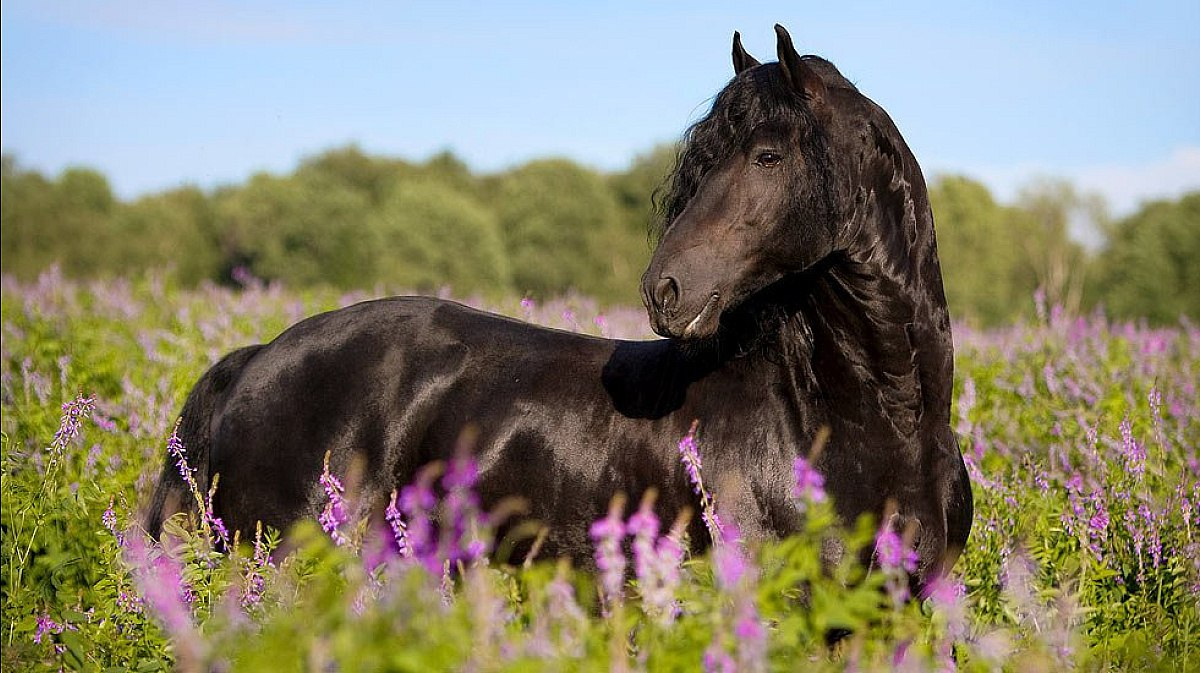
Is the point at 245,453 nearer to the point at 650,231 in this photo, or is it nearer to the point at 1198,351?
the point at 650,231

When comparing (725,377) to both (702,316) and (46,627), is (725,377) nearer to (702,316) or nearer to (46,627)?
(702,316)

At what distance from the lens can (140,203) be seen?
168 ft

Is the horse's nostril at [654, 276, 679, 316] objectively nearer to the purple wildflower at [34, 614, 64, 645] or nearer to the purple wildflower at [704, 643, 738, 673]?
the purple wildflower at [704, 643, 738, 673]

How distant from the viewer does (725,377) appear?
163 inches

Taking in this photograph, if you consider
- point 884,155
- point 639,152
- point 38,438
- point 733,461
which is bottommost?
point 38,438

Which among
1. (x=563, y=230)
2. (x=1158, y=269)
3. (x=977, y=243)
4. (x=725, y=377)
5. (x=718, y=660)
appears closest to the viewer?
(x=718, y=660)

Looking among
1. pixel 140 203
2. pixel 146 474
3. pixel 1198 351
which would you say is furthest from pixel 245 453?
pixel 140 203

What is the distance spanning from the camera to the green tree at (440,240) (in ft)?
155

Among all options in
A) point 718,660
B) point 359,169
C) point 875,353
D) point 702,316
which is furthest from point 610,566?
point 359,169

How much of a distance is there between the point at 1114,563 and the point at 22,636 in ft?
14.1

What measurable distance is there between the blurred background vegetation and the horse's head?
3146cm

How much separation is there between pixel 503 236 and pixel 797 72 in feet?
170

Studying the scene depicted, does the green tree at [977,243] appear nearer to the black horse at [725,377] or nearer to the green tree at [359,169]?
the green tree at [359,169]

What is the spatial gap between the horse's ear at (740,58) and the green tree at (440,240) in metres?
41.5
